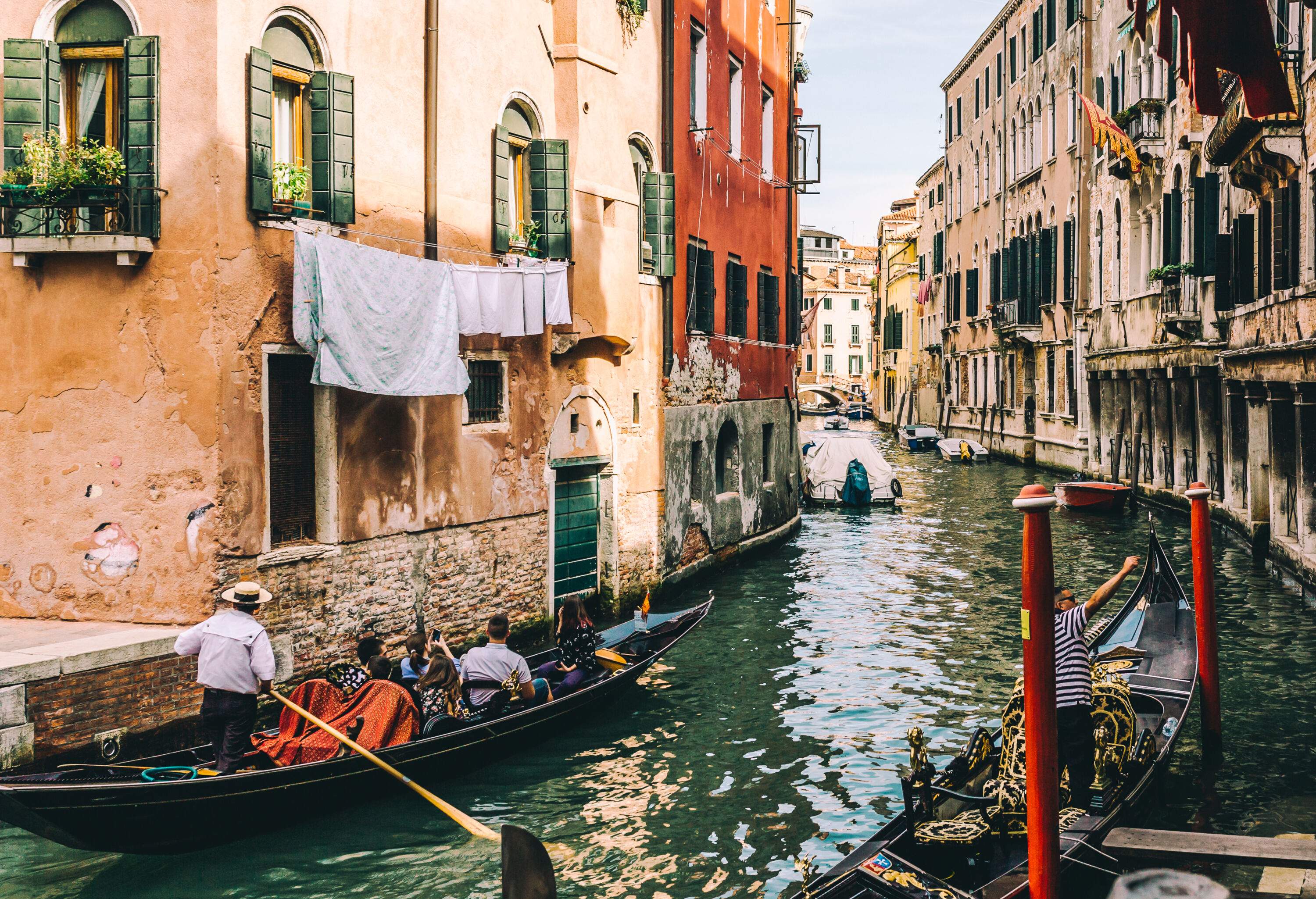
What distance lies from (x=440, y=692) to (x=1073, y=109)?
1116 inches

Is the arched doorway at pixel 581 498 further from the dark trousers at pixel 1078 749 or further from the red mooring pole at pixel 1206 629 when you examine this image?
the dark trousers at pixel 1078 749

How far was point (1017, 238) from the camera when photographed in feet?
119

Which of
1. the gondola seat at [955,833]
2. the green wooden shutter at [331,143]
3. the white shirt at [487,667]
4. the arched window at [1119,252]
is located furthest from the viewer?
the arched window at [1119,252]

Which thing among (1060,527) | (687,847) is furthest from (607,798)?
(1060,527)

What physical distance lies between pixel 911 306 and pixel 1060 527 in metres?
37.2

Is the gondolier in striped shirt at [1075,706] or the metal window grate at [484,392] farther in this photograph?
the metal window grate at [484,392]

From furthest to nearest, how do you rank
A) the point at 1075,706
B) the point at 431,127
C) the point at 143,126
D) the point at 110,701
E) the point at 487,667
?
the point at 431,127 < the point at 487,667 < the point at 143,126 < the point at 110,701 < the point at 1075,706

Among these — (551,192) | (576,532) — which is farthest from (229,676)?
(551,192)

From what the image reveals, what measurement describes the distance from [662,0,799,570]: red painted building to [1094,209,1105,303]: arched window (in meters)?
9.52

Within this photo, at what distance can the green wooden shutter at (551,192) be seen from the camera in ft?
40.6

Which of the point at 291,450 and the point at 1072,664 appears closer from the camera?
the point at 1072,664

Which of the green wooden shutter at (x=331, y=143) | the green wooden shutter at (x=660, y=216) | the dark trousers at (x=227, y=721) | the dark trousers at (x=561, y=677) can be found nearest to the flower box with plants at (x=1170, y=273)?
the green wooden shutter at (x=660, y=216)

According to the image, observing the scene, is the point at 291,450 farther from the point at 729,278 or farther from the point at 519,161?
the point at 729,278

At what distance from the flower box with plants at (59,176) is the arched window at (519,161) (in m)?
4.29
